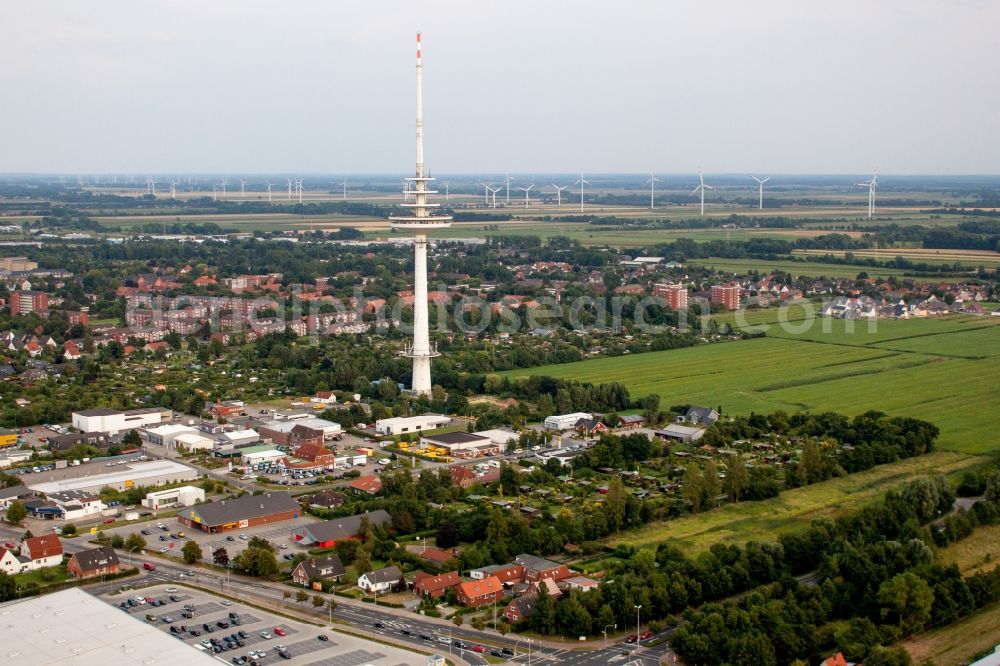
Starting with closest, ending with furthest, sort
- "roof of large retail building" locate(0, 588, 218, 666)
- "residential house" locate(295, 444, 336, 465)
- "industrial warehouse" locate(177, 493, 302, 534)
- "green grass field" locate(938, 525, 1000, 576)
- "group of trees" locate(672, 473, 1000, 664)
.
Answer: "roof of large retail building" locate(0, 588, 218, 666), "group of trees" locate(672, 473, 1000, 664), "green grass field" locate(938, 525, 1000, 576), "industrial warehouse" locate(177, 493, 302, 534), "residential house" locate(295, 444, 336, 465)

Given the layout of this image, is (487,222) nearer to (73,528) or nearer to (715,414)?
(715,414)

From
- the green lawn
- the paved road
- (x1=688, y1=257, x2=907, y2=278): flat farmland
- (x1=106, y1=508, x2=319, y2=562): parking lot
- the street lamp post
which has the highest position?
(x1=688, y1=257, x2=907, y2=278): flat farmland

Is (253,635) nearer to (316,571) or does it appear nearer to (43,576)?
(316,571)

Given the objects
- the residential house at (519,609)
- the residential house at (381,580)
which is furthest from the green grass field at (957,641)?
the residential house at (381,580)

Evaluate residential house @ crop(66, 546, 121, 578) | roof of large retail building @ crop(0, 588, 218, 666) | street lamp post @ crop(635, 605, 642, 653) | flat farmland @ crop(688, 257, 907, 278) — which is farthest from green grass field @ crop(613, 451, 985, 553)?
flat farmland @ crop(688, 257, 907, 278)

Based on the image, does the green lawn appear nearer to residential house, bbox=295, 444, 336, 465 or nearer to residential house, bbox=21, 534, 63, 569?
residential house, bbox=21, 534, 63, 569

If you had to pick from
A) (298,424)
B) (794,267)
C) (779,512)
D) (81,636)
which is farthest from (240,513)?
(794,267)
